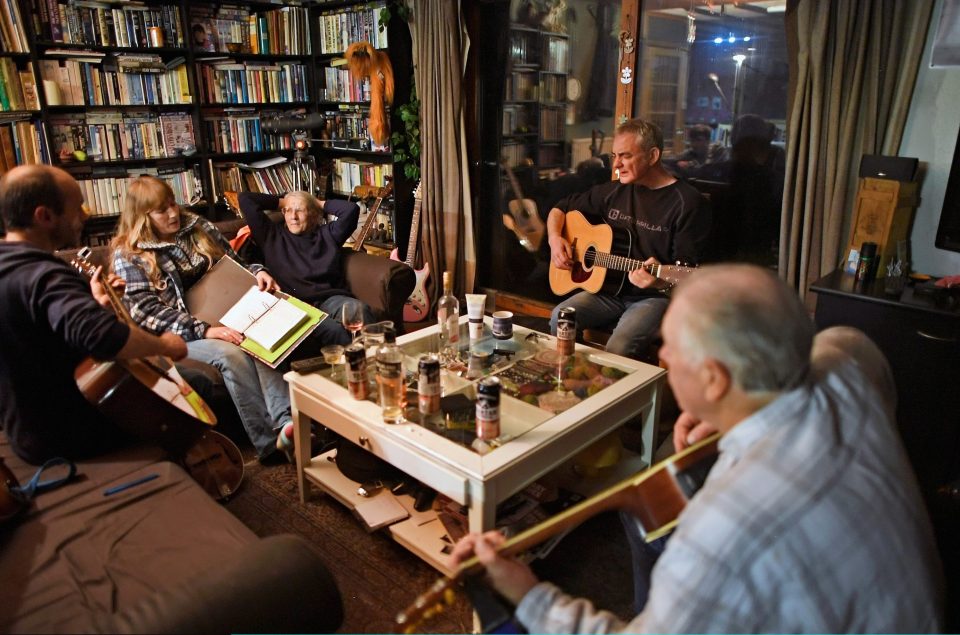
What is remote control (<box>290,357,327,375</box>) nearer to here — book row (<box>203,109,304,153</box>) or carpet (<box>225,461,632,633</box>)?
carpet (<box>225,461,632,633</box>)

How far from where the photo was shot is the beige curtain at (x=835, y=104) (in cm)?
242

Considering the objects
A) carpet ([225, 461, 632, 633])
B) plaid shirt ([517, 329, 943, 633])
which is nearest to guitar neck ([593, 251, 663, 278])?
carpet ([225, 461, 632, 633])

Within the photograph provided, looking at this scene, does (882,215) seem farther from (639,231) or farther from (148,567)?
(148,567)

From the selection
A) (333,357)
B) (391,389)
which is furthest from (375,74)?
(391,389)

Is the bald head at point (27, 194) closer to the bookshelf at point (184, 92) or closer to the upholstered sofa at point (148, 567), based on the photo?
the upholstered sofa at point (148, 567)

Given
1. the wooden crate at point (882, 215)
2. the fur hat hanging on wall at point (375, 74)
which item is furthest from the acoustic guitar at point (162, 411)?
the wooden crate at point (882, 215)

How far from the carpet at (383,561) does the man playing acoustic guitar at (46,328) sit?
0.64 m

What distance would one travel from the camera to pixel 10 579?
1.36 meters

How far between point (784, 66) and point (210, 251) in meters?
2.66

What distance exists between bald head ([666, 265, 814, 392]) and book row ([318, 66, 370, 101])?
12.1 feet

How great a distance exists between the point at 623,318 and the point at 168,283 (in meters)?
1.94

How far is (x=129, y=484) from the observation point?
66.9 inches

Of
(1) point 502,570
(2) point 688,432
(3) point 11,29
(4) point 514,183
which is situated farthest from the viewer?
(4) point 514,183

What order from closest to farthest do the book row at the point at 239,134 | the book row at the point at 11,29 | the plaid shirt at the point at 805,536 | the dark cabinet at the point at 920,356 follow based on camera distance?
the plaid shirt at the point at 805,536, the dark cabinet at the point at 920,356, the book row at the point at 11,29, the book row at the point at 239,134
